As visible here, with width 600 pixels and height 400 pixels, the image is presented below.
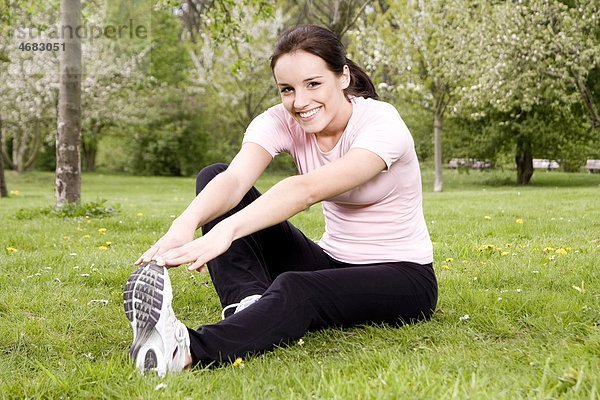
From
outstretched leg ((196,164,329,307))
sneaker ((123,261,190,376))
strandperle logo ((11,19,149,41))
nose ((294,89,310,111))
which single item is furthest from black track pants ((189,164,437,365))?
strandperle logo ((11,19,149,41))

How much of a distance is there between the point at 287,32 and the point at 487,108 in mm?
20280

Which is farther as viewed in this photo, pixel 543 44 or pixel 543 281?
pixel 543 44

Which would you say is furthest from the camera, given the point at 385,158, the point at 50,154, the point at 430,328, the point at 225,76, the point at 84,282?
the point at 50,154

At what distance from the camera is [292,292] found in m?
2.74

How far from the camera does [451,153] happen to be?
85.6 ft

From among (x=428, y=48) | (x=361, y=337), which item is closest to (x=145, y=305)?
(x=361, y=337)

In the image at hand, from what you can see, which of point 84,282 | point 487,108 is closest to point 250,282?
point 84,282

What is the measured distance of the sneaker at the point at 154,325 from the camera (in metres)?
2.33

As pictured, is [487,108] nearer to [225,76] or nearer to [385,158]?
[225,76]

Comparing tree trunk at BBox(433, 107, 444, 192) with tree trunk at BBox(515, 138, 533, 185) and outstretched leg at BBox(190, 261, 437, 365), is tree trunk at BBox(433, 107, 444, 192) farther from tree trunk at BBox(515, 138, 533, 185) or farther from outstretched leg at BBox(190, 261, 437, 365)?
outstretched leg at BBox(190, 261, 437, 365)

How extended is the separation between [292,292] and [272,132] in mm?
992

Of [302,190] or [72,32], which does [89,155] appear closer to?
[72,32]

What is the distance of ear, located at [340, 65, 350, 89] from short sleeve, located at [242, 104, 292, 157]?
1.25ft

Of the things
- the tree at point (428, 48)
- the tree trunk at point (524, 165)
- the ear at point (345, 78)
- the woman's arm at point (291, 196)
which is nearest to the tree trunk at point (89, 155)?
the tree at point (428, 48)
